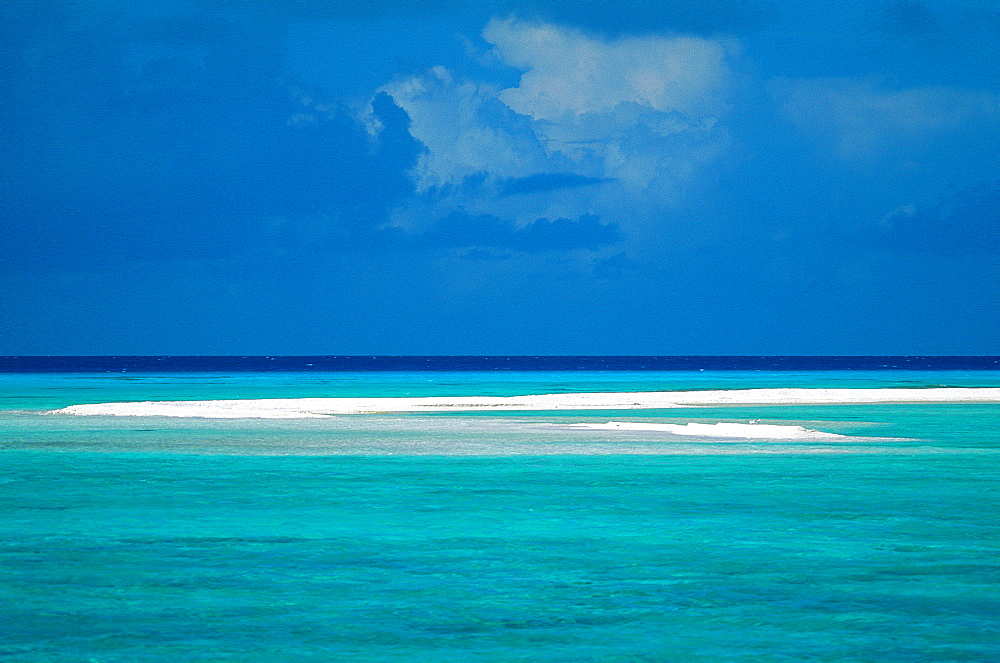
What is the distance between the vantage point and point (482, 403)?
164ft

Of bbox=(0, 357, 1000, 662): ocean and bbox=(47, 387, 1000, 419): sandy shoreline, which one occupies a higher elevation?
bbox=(47, 387, 1000, 419): sandy shoreline

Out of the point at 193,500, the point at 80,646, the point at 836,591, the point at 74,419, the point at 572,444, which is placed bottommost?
the point at 80,646

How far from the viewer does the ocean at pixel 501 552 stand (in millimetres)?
10305

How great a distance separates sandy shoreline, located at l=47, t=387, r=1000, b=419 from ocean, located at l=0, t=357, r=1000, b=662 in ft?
47.0

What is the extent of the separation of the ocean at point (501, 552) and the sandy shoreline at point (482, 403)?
14315 millimetres

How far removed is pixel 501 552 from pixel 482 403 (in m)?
35.6

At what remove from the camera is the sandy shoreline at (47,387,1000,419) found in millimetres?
42688

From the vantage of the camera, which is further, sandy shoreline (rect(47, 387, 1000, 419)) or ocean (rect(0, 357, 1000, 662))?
sandy shoreline (rect(47, 387, 1000, 419))

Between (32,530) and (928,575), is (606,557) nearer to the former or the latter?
(928,575)

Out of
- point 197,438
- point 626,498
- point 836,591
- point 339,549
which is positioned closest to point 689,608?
point 836,591

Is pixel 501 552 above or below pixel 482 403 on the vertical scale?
below

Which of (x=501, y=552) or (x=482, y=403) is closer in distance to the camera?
(x=501, y=552)

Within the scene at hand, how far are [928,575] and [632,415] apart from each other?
28.9m

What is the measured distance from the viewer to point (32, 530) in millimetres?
15828
